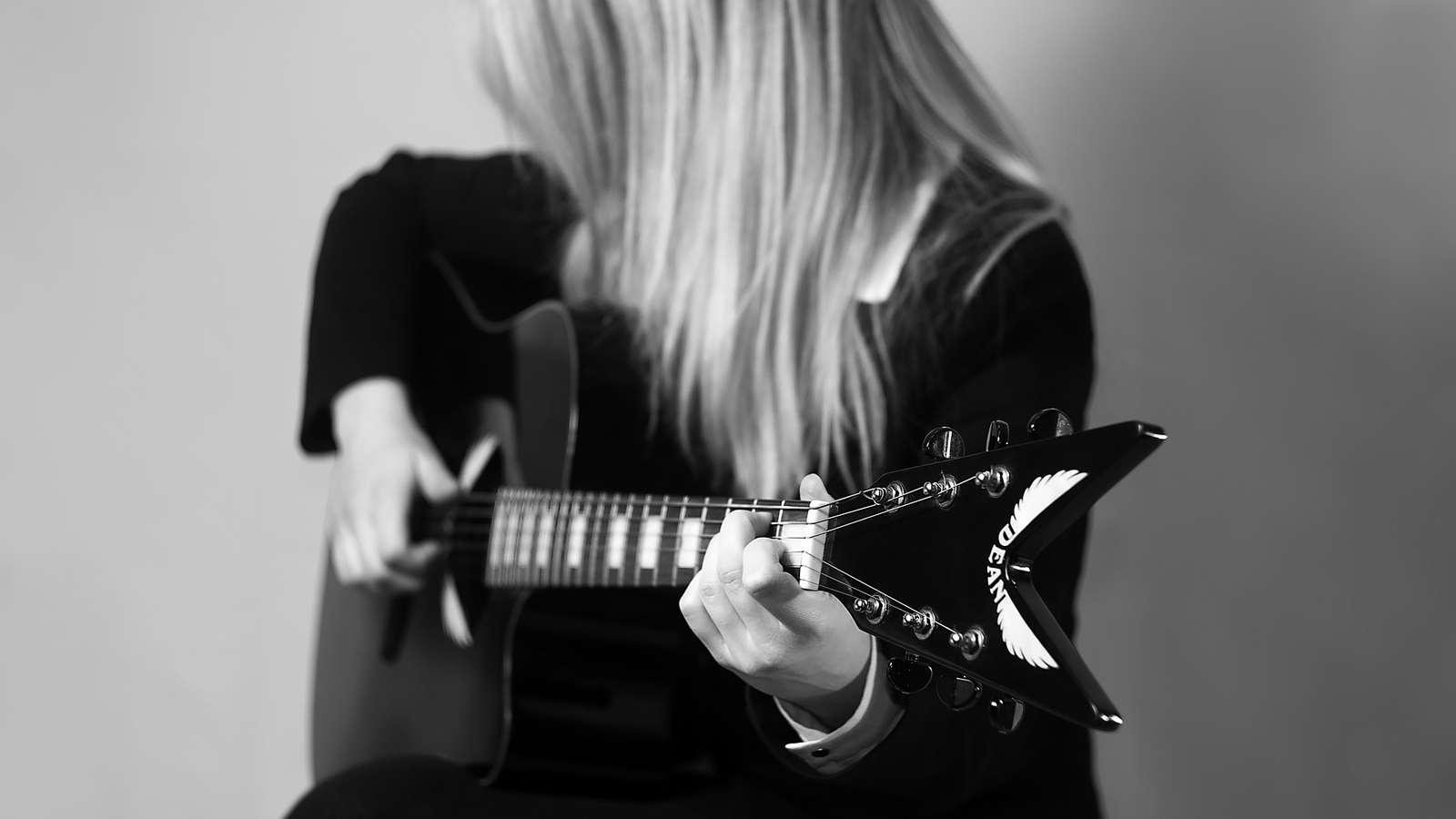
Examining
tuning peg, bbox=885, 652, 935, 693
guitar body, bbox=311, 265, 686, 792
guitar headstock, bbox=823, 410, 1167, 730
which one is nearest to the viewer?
guitar headstock, bbox=823, 410, 1167, 730

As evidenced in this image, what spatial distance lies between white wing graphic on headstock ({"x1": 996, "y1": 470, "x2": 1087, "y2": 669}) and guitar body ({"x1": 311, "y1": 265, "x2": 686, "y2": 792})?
1.41 ft

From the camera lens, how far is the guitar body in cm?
90

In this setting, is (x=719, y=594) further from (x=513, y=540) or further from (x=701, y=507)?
(x=513, y=540)

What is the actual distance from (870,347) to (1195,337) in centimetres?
48

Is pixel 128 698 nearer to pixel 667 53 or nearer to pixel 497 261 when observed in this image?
pixel 497 261

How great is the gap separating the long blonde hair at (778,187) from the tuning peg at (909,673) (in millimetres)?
336

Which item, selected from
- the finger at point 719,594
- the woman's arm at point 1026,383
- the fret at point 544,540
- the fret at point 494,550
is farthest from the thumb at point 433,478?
the finger at point 719,594

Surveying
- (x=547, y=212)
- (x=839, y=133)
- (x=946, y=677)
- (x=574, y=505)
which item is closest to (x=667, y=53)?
(x=839, y=133)

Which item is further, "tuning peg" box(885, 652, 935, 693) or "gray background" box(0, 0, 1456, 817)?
"gray background" box(0, 0, 1456, 817)

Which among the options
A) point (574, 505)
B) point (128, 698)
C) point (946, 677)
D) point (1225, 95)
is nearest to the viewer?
point (946, 677)

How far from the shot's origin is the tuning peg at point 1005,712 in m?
0.47

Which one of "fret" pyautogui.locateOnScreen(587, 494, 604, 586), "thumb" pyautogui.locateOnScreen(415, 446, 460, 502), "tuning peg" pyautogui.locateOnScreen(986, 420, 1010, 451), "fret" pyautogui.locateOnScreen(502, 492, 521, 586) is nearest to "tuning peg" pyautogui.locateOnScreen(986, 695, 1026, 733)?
"tuning peg" pyautogui.locateOnScreen(986, 420, 1010, 451)

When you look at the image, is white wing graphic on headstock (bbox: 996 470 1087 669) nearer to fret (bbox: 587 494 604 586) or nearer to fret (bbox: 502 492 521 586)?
fret (bbox: 587 494 604 586)

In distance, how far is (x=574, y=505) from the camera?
836 millimetres
